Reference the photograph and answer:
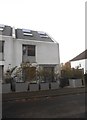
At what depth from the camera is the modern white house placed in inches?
1153

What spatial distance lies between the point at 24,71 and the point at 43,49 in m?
8.53

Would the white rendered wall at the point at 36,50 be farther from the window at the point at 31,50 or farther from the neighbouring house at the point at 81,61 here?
the neighbouring house at the point at 81,61

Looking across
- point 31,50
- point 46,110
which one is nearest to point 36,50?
point 31,50

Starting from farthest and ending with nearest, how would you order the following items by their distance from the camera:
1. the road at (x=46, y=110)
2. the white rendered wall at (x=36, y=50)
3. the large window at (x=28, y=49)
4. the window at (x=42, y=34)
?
the window at (x=42, y=34), the large window at (x=28, y=49), the white rendered wall at (x=36, y=50), the road at (x=46, y=110)

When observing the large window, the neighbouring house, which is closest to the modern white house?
the large window

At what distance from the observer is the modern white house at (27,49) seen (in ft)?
96.1

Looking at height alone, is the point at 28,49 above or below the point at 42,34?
below

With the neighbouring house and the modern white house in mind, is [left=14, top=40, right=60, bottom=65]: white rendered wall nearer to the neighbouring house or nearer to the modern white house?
the modern white house

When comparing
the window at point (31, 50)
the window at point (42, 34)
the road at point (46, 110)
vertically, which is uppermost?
the window at point (42, 34)

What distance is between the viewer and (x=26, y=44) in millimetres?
31109

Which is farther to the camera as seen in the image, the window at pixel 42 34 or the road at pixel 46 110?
the window at pixel 42 34

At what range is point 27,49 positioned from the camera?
3161 centimetres

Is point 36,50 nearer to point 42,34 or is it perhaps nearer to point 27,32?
point 27,32

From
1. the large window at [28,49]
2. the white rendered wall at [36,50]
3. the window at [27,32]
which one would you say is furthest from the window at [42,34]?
the large window at [28,49]
